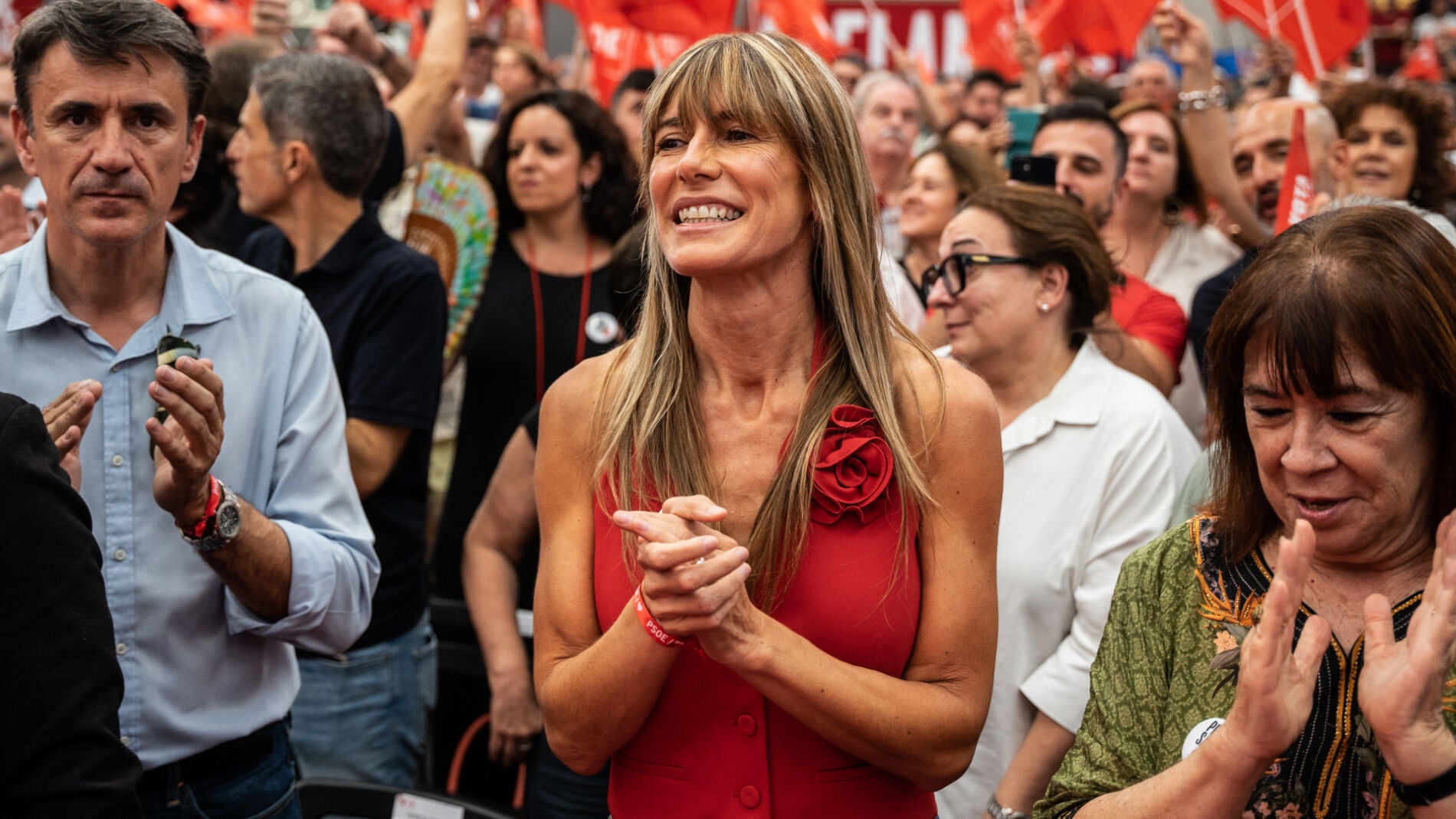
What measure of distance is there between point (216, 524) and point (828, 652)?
1.08 meters

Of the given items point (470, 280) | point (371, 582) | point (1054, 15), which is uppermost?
point (1054, 15)

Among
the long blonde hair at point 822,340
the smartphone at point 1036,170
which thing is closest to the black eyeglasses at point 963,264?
the smartphone at point 1036,170

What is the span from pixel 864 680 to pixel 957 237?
1.82 m

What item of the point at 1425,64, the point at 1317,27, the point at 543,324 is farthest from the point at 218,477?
the point at 1425,64

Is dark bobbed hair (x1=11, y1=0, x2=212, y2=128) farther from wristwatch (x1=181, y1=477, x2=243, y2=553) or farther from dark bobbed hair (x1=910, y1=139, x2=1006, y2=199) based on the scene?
dark bobbed hair (x1=910, y1=139, x2=1006, y2=199)

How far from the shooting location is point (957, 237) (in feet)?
12.0

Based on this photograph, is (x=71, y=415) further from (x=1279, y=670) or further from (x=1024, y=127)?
(x=1024, y=127)

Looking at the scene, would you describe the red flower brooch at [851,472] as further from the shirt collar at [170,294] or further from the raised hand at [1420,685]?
the shirt collar at [170,294]

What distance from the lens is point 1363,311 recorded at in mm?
1896

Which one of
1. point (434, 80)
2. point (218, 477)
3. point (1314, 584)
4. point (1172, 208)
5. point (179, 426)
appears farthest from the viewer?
point (1172, 208)

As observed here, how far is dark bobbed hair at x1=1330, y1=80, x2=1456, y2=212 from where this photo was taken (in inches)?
193

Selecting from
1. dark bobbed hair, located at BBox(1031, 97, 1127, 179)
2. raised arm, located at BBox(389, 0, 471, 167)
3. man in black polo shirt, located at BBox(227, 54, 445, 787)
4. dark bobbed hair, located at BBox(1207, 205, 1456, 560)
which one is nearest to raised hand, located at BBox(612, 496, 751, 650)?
dark bobbed hair, located at BBox(1207, 205, 1456, 560)

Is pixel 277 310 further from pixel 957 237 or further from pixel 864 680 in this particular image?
pixel 957 237

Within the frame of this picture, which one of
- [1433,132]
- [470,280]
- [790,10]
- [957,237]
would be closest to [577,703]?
[957,237]
